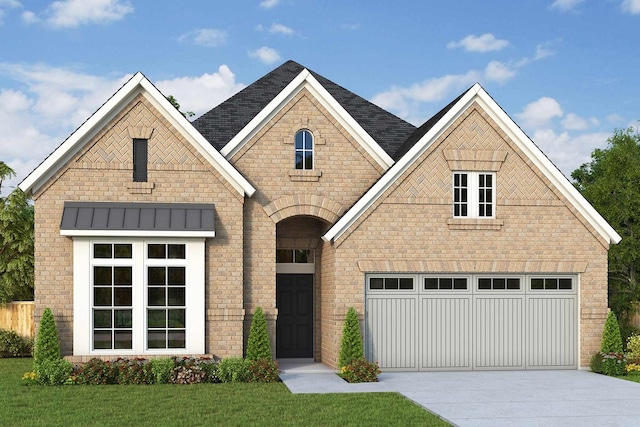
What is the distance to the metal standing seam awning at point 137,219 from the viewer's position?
61.3 ft

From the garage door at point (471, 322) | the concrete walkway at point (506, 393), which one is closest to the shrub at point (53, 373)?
the concrete walkway at point (506, 393)

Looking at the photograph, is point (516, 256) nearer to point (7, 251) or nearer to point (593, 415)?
point (593, 415)

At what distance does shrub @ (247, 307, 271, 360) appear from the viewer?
1942 centimetres

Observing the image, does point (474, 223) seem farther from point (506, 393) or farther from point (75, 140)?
point (75, 140)

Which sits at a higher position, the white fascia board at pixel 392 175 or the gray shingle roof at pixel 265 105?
the gray shingle roof at pixel 265 105

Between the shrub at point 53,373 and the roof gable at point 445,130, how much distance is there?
22.7 ft

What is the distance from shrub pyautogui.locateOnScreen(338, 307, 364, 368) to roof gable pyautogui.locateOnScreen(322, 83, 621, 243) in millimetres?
2173

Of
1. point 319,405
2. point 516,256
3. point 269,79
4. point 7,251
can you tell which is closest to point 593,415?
point 319,405

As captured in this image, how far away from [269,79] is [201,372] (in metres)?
10.7

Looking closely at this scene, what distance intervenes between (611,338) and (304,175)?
29.5ft

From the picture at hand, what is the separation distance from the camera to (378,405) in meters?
14.5

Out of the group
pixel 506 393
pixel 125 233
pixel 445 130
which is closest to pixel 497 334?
pixel 506 393

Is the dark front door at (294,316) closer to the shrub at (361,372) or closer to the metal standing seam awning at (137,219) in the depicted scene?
the metal standing seam awning at (137,219)

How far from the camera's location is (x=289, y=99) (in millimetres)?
20922
